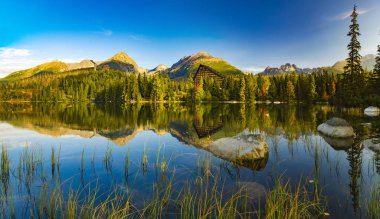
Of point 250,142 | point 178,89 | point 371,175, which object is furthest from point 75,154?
point 178,89

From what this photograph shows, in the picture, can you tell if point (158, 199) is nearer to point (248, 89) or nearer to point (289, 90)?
point (289, 90)

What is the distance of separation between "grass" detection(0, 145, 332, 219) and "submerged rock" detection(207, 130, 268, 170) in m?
2.30

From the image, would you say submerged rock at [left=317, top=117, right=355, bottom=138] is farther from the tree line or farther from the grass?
the tree line

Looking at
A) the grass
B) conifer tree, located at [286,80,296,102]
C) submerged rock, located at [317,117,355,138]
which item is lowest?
the grass

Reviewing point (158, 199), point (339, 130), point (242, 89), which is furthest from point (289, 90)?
point (158, 199)

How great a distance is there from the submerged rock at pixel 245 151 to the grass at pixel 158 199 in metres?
2.30

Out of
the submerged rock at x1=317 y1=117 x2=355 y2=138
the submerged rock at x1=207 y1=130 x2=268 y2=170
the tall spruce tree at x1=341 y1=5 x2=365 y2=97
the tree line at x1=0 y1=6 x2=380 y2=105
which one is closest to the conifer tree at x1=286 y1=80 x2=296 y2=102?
the tree line at x1=0 y1=6 x2=380 y2=105

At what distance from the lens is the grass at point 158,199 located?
7.24m

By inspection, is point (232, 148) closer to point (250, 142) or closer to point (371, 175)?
point (250, 142)

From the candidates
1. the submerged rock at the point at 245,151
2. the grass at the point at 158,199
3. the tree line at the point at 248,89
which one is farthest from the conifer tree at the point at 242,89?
the grass at the point at 158,199

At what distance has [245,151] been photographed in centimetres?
1501

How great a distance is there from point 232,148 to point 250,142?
1327 millimetres

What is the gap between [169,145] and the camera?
69.7 ft

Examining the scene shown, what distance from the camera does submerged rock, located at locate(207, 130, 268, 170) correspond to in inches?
567
